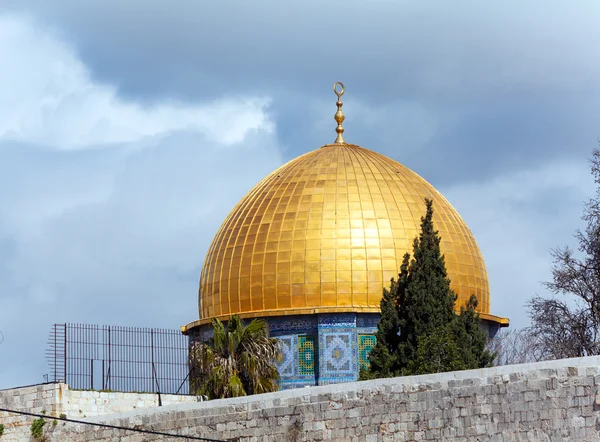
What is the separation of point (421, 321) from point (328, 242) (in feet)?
24.9

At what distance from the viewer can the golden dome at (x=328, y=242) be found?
113 feet

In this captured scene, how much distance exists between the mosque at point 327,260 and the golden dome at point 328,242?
0.08ft

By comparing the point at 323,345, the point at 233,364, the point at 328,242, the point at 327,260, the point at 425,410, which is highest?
the point at 328,242

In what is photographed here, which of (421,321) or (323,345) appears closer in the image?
(421,321)

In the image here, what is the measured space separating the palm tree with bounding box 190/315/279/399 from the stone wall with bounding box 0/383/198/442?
144 inches

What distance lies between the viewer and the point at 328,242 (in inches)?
1371

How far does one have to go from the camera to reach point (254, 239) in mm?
35625

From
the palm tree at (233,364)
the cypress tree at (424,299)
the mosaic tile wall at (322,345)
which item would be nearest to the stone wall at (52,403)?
the palm tree at (233,364)

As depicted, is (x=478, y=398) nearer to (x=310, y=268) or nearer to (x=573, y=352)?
(x=573, y=352)

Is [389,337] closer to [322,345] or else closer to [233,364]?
[233,364]

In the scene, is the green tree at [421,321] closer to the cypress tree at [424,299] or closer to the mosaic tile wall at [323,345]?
the cypress tree at [424,299]

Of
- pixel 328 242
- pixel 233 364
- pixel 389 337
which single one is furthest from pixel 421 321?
pixel 328 242

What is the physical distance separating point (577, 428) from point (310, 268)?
19.2m

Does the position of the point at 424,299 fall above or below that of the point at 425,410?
above
